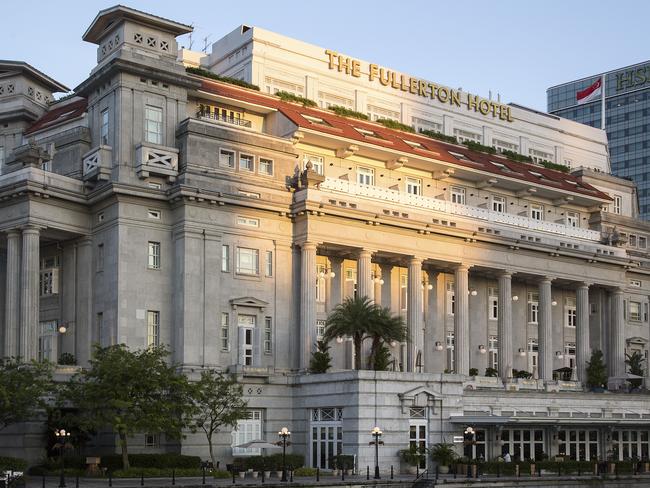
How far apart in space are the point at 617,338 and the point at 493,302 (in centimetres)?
1330

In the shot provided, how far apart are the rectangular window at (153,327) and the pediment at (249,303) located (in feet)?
18.3

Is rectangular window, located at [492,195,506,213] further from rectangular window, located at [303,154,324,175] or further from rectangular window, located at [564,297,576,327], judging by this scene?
rectangular window, located at [303,154,324,175]

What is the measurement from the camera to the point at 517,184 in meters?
99.0

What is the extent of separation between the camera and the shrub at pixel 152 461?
223ft

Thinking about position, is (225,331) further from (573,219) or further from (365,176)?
(573,219)

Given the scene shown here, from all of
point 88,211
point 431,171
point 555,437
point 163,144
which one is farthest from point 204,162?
point 555,437

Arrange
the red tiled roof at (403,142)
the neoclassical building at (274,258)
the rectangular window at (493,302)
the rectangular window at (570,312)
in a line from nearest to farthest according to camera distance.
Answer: the neoclassical building at (274,258)
the red tiled roof at (403,142)
the rectangular window at (493,302)
the rectangular window at (570,312)

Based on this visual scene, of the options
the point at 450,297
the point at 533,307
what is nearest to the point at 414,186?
the point at 450,297

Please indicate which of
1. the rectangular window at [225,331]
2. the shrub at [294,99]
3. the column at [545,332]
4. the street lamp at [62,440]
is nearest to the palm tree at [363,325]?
the rectangular window at [225,331]

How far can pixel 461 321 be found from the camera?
88.4m

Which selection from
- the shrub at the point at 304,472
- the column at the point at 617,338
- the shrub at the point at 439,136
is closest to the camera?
the shrub at the point at 304,472

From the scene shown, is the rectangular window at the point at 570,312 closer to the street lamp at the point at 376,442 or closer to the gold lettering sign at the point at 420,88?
the gold lettering sign at the point at 420,88

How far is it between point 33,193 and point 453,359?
36880 millimetres

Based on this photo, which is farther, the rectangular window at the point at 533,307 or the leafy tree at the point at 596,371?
the rectangular window at the point at 533,307
